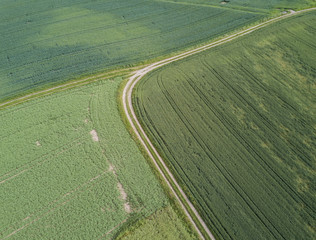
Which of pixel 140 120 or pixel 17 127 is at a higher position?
pixel 17 127

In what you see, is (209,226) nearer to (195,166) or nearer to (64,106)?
(195,166)

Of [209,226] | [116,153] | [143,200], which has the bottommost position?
[209,226]

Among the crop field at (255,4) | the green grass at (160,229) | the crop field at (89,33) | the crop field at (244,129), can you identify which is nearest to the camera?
the green grass at (160,229)

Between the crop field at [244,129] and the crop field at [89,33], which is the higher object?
the crop field at [89,33]

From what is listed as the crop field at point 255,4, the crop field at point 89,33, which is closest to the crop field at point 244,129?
the crop field at point 89,33

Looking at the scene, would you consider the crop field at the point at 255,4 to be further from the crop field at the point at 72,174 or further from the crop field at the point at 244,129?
the crop field at the point at 72,174

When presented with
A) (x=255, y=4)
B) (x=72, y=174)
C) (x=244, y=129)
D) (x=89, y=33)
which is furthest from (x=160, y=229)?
(x=255, y=4)

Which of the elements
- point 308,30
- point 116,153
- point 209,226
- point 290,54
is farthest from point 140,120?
point 308,30
